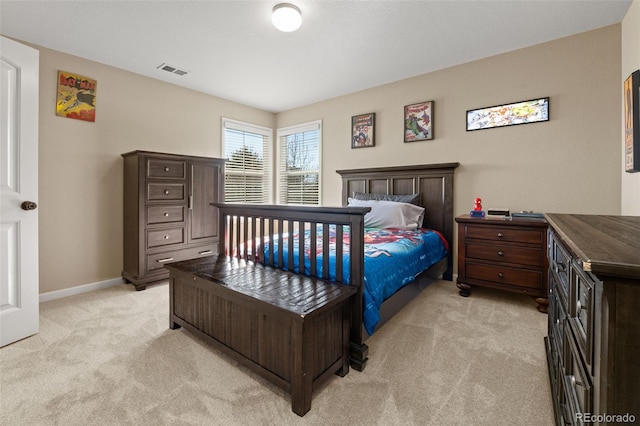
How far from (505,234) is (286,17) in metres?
2.67

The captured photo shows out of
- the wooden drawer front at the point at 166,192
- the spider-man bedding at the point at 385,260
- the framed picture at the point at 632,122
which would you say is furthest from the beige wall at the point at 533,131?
the wooden drawer front at the point at 166,192

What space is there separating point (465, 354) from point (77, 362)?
2.43 metres

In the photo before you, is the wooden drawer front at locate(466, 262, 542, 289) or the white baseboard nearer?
the wooden drawer front at locate(466, 262, 542, 289)

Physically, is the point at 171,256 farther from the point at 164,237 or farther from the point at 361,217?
the point at 361,217

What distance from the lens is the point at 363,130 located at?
161 inches

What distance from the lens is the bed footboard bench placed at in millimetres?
1358

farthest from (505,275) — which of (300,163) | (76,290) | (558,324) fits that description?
(76,290)

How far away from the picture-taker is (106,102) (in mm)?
3195

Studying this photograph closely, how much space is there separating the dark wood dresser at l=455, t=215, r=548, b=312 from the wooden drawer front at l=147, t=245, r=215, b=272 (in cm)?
299

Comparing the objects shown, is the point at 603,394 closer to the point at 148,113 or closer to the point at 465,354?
the point at 465,354

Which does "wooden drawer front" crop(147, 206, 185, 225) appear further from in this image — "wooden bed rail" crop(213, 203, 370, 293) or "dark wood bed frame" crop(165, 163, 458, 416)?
"dark wood bed frame" crop(165, 163, 458, 416)

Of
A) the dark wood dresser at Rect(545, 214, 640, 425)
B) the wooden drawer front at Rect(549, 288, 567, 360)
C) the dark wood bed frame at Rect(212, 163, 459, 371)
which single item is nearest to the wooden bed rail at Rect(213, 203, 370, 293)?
the dark wood bed frame at Rect(212, 163, 459, 371)

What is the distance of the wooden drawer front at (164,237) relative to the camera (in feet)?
10.4

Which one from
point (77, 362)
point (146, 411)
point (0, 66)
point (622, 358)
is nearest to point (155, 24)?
point (0, 66)
